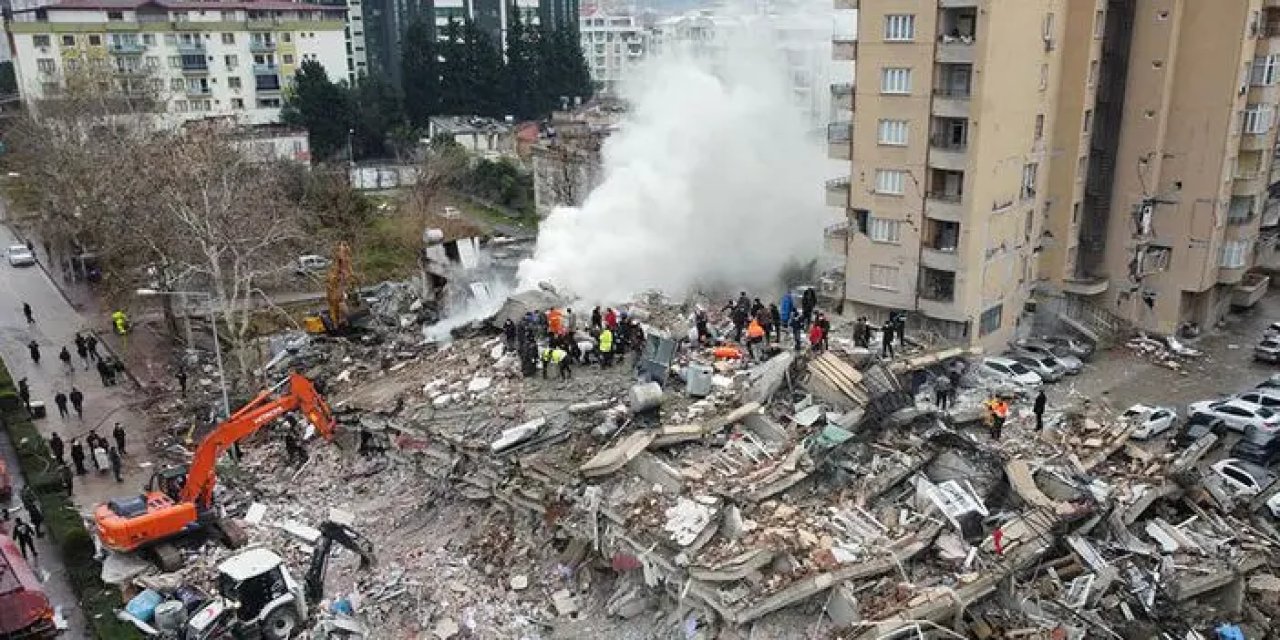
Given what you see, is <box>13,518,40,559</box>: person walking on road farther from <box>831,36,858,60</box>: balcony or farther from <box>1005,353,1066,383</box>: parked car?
<box>1005,353,1066,383</box>: parked car

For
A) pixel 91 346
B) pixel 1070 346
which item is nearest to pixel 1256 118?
pixel 1070 346

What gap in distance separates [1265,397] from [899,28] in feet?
45.8

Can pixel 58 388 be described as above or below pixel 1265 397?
below

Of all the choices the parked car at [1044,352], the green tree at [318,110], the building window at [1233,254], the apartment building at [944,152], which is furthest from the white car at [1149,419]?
the green tree at [318,110]

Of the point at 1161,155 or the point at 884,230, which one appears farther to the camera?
the point at 1161,155

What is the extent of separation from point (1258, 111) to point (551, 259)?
23.8 metres

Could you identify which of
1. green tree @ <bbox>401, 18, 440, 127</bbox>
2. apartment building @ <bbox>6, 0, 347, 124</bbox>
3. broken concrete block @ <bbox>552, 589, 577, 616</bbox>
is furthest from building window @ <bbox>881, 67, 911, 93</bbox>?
green tree @ <bbox>401, 18, 440, 127</bbox>

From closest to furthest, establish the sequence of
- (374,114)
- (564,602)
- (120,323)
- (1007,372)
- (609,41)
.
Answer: (564,602) → (1007,372) → (120,323) → (374,114) → (609,41)

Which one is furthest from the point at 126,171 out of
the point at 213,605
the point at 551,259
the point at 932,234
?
the point at 932,234

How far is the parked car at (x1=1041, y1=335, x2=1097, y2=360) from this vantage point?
32.6m

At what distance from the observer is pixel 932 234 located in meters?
30.9

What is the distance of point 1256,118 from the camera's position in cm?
3331

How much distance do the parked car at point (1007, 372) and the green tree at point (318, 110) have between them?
52150 mm

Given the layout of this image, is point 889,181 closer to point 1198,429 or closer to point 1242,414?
point 1198,429
